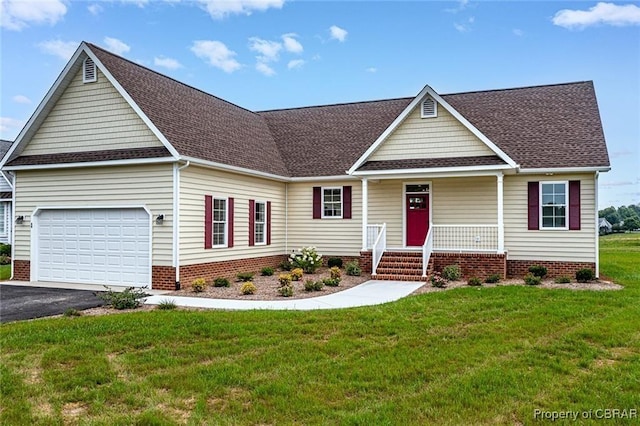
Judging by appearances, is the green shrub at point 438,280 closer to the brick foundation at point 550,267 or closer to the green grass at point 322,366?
the brick foundation at point 550,267

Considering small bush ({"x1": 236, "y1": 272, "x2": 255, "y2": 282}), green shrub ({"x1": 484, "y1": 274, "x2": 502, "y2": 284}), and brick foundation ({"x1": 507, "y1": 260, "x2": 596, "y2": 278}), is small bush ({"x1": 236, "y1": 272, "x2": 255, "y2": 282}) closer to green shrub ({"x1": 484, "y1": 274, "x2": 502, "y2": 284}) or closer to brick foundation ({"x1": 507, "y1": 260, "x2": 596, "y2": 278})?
green shrub ({"x1": 484, "y1": 274, "x2": 502, "y2": 284})

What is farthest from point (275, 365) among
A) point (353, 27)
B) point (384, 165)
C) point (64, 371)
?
point (353, 27)

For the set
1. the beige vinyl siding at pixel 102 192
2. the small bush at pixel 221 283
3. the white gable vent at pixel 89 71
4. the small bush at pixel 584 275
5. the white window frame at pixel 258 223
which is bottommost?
the small bush at pixel 221 283

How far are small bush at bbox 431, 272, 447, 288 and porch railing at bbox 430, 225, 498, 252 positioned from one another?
1.35m

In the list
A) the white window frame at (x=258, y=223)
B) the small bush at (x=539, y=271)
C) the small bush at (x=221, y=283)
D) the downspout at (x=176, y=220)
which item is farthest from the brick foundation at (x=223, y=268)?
the small bush at (x=539, y=271)

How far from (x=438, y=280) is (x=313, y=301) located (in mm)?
4532

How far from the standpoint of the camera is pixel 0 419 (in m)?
4.91

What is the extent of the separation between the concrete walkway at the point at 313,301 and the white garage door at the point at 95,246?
2.34 metres

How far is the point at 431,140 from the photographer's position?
1655 cm

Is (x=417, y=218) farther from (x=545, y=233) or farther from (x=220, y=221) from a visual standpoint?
(x=220, y=221)

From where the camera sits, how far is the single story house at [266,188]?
560 inches

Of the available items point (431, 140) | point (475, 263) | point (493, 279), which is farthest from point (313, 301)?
point (431, 140)

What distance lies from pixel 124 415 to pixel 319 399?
6.65 ft

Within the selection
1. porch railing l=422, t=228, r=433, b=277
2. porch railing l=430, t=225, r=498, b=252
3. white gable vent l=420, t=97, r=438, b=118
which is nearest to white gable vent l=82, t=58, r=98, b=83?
white gable vent l=420, t=97, r=438, b=118
